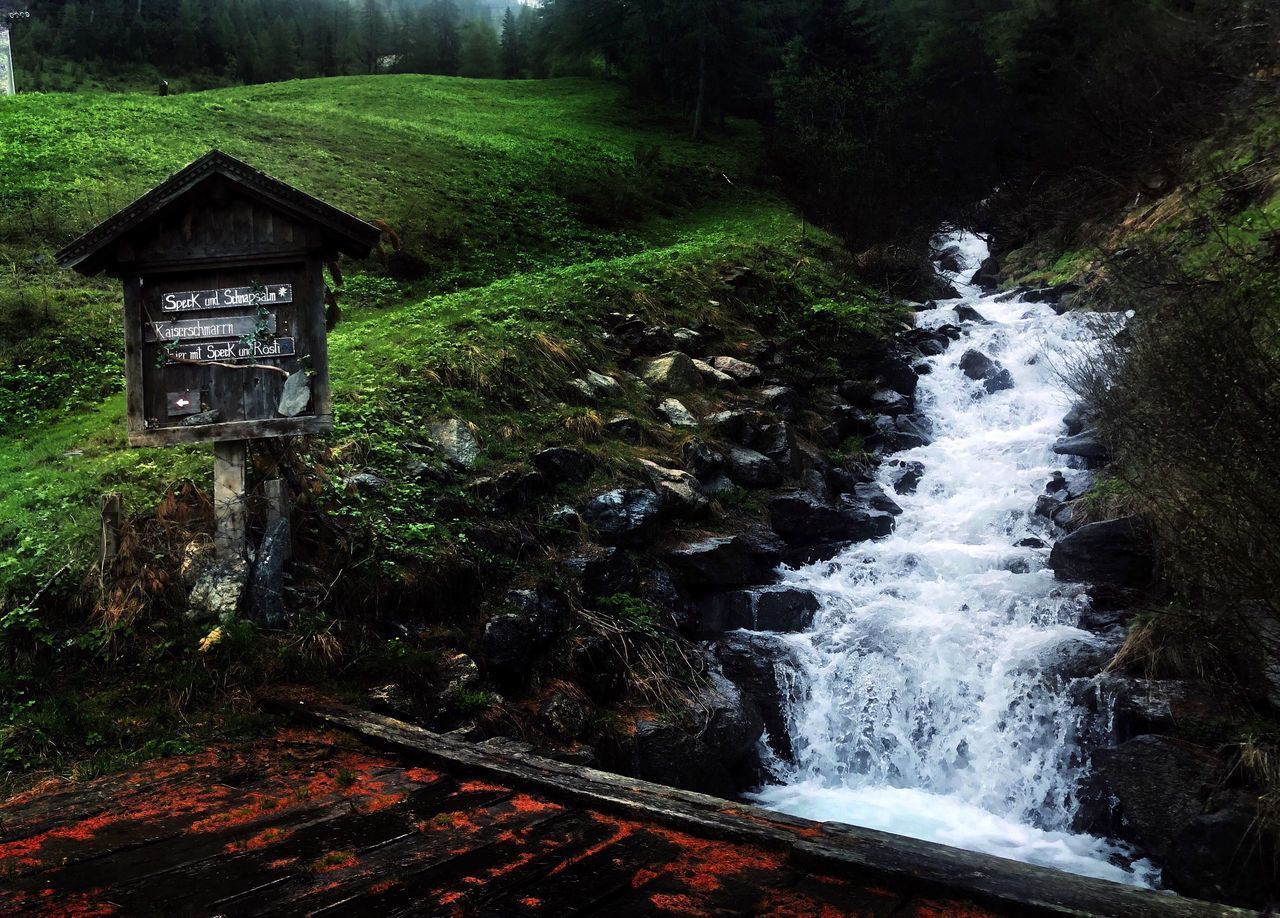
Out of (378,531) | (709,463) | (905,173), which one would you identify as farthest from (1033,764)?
(905,173)

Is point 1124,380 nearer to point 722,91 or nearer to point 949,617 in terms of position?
point 949,617

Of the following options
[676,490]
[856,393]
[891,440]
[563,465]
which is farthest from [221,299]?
[856,393]

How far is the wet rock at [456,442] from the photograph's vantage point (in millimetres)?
11562

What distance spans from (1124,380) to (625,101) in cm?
4367

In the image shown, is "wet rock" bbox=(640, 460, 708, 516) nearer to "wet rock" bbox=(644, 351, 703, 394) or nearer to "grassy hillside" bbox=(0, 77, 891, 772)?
"grassy hillside" bbox=(0, 77, 891, 772)

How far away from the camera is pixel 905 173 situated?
28672 millimetres

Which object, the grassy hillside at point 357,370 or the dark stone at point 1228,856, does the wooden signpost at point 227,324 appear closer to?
the grassy hillside at point 357,370

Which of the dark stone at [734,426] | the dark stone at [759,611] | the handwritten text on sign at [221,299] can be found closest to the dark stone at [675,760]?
the dark stone at [759,611]

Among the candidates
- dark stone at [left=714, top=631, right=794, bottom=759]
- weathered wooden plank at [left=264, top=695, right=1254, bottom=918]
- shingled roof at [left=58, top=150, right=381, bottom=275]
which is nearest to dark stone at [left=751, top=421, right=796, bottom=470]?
dark stone at [left=714, top=631, right=794, bottom=759]

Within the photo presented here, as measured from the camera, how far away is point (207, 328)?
8367mm

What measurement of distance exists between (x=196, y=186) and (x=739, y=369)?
37.0 feet

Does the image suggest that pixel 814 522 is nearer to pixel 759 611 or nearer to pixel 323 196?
pixel 759 611

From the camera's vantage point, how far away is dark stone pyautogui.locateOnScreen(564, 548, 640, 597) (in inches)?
421

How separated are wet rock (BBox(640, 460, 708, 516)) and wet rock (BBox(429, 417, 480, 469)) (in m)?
2.54
